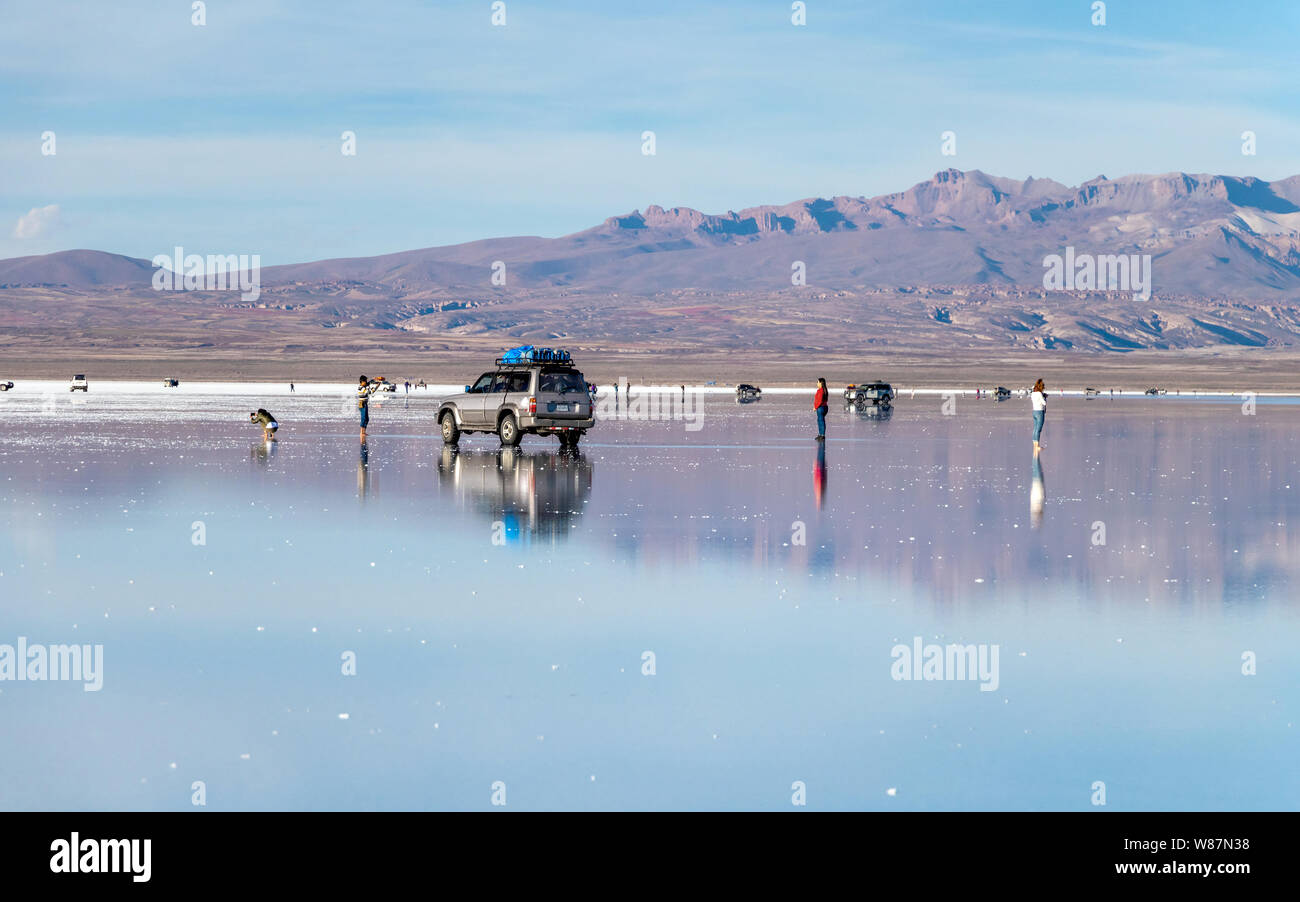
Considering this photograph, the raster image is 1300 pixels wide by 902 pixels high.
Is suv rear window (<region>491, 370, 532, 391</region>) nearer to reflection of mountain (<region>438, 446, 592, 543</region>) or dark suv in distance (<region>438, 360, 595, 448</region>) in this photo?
dark suv in distance (<region>438, 360, 595, 448</region>)

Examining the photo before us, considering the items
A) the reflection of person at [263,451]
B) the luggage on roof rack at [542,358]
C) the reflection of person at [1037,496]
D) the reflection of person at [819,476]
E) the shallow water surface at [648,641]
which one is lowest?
the shallow water surface at [648,641]

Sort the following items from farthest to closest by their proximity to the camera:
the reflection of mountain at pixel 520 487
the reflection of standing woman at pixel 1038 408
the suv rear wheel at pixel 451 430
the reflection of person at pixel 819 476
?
1. the suv rear wheel at pixel 451 430
2. the reflection of standing woman at pixel 1038 408
3. the reflection of person at pixel 819 476
4. the reflection of mountain at pixel 520 487

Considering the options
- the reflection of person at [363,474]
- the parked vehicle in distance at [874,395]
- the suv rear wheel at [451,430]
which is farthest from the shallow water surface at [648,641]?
the parked vehicle in distance at [874,395]

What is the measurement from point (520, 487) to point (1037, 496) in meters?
8.86

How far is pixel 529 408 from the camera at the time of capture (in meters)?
36.0

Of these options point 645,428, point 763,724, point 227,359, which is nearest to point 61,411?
point 645,428

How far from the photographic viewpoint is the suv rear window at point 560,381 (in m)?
36.4

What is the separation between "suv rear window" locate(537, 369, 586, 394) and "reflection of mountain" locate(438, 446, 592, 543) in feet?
5.67

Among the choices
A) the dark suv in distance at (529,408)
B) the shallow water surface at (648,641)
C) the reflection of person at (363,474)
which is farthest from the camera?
the dark suv in distance at (529,408)

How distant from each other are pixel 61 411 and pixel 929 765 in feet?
195

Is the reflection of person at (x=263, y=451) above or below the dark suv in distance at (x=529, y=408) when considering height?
below

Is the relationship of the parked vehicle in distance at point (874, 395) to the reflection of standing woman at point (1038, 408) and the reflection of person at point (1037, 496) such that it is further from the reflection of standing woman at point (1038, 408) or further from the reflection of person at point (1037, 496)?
the reflection of person at point (1037, 496)

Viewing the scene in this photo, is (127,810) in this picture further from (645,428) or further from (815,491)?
(645,428)

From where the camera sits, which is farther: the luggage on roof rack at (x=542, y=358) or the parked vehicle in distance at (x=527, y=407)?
the luggage on roof rack at (x=542, y=358)
